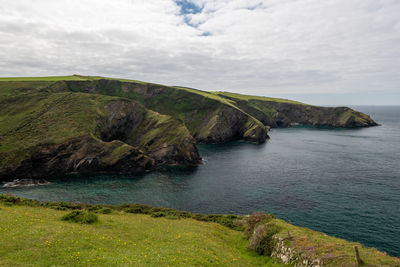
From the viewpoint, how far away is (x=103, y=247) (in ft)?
74.3

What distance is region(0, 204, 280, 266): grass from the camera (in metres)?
19.1

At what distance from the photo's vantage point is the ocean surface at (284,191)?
51.0 metres

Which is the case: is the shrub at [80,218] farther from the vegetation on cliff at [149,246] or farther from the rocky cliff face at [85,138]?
the rocky cliff face at [85,138]

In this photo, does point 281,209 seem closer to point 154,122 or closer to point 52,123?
point 154,122

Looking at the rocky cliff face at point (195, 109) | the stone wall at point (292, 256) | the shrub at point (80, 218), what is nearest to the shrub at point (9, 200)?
the shrub at point (80, 218)

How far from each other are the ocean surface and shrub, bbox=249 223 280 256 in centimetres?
2327

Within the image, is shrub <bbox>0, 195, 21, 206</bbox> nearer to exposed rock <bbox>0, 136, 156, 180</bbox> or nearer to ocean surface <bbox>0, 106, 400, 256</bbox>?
ocean surface <bbox>0, 106, 400, 256</bbox>

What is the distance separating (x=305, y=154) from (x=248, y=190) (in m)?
63.2

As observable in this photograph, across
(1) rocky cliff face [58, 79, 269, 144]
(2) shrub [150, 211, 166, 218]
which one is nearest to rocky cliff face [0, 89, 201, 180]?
(1) rocky cliff face [58, 79, 269, 144]

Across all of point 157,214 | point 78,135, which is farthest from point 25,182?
point 157,214

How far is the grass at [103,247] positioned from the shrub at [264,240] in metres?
0.97

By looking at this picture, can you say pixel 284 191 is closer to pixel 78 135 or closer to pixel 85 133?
pixel 85 133

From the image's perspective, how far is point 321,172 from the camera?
287 feet

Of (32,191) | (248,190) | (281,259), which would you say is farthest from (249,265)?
(32,191)
